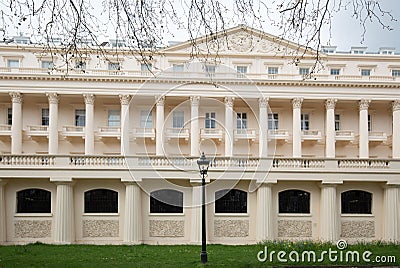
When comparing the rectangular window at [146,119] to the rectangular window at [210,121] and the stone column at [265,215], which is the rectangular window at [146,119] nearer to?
the rectangular window at [210,121]

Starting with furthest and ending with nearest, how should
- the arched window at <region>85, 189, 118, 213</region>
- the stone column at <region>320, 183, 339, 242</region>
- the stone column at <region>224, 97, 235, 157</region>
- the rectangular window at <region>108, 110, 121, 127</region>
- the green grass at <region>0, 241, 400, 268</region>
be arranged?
the rectangular window at <region>108, 110, 121, 127</region>
the stone column at <region>224, 97, 235, 157</region>
the stone column at <region>320, 183, 339, 242</region>
the arched window at <region>85, 189, 118, 213</region>
the green grass at <region>0, 241, 400, 268</region>

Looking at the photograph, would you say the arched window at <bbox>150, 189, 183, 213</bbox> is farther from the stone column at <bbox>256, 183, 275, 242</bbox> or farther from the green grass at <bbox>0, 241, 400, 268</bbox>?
the stone column at <bbox>256, 183, 275, 242</bbox>

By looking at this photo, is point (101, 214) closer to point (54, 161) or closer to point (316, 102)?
point (54, 161)

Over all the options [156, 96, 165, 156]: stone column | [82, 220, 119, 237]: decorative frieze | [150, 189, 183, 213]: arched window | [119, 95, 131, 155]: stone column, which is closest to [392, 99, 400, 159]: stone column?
[156, 96, 165, 156]: stone column

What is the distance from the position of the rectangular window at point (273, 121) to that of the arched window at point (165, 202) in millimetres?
17473

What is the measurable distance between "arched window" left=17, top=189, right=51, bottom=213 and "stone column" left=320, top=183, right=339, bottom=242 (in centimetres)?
1348

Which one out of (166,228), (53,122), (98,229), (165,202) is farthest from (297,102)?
(98,229)

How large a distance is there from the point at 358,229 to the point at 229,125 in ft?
53.5

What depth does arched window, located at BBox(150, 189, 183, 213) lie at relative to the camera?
26203 millimetres

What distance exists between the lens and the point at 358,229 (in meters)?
26.9

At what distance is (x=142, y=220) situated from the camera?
2602cm

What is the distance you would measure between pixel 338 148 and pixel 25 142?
2513 cm

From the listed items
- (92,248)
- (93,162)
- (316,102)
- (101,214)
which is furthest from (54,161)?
(316,102)

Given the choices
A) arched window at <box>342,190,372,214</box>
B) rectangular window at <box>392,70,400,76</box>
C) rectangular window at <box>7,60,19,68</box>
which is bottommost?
arched window at <box>342,190,372,214</box>
